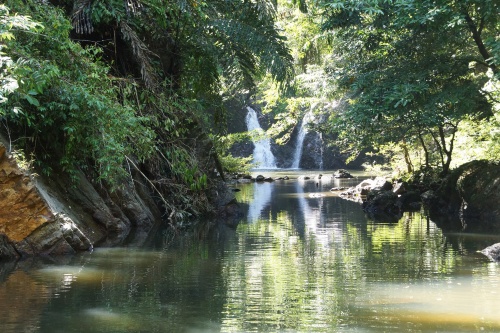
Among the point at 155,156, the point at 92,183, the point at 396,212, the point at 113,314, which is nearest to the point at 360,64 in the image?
the point at 396,212

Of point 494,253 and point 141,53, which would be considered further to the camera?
point 141,53

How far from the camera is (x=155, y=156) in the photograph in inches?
595

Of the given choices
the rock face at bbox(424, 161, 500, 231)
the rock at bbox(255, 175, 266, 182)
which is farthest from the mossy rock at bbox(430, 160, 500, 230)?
the rock at bbox(255, 175, 266, 182)

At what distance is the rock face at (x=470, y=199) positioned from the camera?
16.5 metres

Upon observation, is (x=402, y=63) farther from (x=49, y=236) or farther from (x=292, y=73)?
(x=49, y=236)

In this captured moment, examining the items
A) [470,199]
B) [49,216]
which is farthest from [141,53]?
[470,199]

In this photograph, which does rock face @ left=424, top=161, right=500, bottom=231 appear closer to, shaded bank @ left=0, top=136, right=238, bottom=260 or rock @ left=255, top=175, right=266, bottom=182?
shaded bank @ left=0, top=136, right=238, bottom=260

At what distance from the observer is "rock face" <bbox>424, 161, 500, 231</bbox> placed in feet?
54.2

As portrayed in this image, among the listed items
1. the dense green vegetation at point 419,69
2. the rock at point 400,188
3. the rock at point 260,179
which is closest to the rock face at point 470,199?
the dense green vegetation at point 419,69

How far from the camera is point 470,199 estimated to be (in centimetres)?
1784

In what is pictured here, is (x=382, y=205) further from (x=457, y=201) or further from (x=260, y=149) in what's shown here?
(x=260, y=149)

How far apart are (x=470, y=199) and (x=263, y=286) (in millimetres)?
11174

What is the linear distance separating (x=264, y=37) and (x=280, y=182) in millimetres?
19384

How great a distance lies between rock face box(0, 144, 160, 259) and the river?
1.74 feet
